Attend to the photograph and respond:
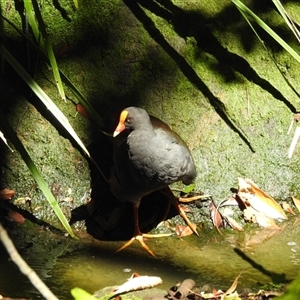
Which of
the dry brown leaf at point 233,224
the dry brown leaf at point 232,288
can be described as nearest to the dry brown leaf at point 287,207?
the dry brown leaf at point 233,224

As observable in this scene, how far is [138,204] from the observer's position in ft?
12.1

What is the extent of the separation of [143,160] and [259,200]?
3.17 feet

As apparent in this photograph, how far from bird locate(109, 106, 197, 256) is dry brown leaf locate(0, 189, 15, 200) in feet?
2.27

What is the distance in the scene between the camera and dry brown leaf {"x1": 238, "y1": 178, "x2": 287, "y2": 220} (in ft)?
12.7

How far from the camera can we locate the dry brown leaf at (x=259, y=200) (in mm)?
3869

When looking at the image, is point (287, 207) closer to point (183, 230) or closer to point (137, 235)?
point (183, 230)

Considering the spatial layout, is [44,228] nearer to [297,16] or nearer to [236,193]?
[236,193]

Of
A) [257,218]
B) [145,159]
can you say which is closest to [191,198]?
[257,218]

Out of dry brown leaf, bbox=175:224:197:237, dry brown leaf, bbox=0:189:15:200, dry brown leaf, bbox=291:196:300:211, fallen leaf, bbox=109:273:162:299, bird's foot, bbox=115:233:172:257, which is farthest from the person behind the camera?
dry brown leaf, bbox=291:196:300:211

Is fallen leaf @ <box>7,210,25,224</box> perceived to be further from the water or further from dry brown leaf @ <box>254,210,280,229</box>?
dry brown leaf @ <box>254,210,280,229</box>

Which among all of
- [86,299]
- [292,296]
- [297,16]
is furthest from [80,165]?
[292,296]

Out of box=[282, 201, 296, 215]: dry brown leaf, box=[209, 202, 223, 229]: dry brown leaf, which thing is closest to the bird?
box=[209, 202, 223, 229]: dry brown leaf

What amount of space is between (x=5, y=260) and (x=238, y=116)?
189 cm

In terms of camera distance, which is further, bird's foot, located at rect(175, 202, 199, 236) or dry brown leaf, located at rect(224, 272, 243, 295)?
bird's foot, located at rect(175, 202, 199, 236)
